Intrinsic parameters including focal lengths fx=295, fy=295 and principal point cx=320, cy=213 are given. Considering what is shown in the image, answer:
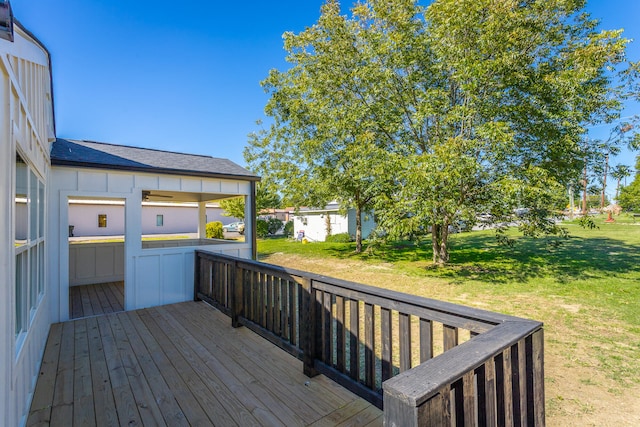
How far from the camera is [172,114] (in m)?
10.0

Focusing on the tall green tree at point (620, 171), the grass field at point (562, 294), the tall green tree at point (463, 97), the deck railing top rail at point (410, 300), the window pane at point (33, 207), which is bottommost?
the grass field at point (562, 294)

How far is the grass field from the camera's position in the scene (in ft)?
8.84

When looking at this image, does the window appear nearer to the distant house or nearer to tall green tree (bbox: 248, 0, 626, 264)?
tall green tree (bbox: 248, 0, 626, 264)

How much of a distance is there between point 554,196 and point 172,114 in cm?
1111

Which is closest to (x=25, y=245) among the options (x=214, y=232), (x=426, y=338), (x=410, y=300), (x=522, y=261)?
(x=410, y=300)

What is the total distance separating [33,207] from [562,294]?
27.5 ft

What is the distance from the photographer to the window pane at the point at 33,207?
8.42ft

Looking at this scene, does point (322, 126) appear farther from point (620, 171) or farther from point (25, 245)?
point (25, 245)

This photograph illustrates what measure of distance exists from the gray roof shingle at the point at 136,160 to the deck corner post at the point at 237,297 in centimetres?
234

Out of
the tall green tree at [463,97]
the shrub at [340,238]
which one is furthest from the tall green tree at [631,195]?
the tall green tree at [463,97]

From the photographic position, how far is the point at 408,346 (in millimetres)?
1871

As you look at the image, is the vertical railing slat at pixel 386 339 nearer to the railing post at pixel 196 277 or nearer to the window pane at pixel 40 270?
the window pane at pixel 40 270

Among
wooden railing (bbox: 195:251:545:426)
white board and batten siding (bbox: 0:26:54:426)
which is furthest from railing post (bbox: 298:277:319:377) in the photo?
white board and batten siding (bbox: 0:26:54:426)

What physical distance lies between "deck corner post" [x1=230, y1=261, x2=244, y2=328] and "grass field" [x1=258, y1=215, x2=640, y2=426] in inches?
129
